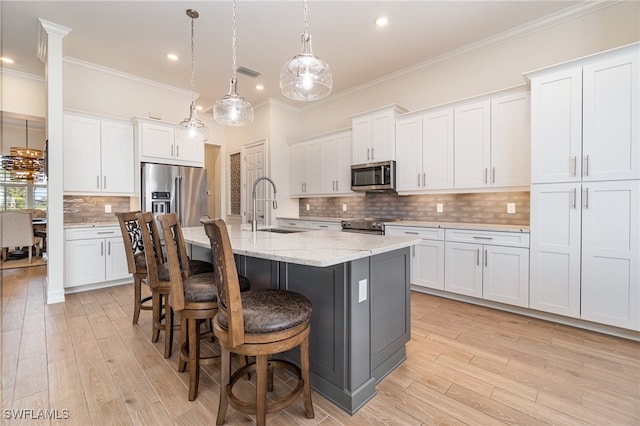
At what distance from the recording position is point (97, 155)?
162 inches

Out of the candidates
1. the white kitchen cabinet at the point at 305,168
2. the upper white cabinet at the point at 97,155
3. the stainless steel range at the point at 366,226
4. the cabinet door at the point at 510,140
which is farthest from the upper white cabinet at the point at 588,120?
the upper white cabinet at the point at 97,155

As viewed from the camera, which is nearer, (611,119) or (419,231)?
(611,119)

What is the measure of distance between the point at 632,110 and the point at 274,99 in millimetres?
4839

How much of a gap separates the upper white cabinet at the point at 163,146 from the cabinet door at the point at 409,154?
3.32m

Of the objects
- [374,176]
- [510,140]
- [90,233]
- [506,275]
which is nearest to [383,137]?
[374,176]

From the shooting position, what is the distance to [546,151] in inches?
109

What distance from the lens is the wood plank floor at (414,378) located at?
1.56 meters

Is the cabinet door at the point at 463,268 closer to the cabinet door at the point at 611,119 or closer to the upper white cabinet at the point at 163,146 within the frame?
the cabinet door at the point at 611,119

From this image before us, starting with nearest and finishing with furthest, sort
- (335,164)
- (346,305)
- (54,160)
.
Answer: (346,305), (54,160), (335,164)

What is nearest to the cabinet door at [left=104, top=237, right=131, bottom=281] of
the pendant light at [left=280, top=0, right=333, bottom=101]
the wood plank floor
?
the wood plank floor

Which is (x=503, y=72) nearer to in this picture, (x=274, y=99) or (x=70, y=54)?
(x=274, y=99)

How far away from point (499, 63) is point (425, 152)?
135 centimetres

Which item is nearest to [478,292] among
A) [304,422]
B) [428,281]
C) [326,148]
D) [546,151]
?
[428,281]

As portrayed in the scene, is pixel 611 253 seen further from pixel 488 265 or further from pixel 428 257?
pixel 428 257
